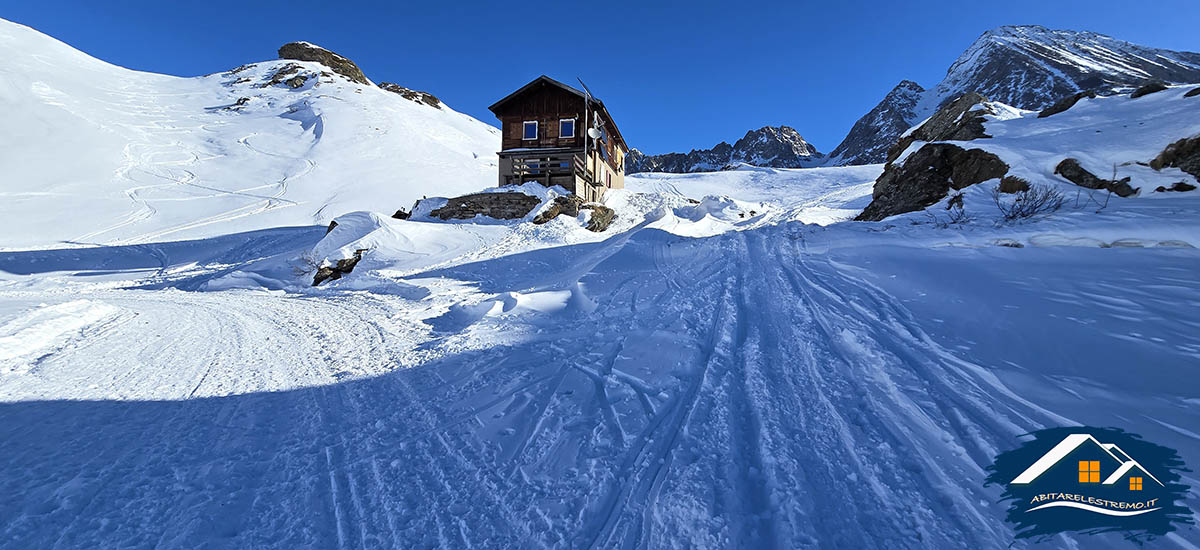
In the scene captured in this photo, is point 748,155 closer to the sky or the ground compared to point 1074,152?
closer to the sky

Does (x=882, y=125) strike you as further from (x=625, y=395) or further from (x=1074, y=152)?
(x=625, y=395)

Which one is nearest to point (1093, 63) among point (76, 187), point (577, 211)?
point (577, 211)

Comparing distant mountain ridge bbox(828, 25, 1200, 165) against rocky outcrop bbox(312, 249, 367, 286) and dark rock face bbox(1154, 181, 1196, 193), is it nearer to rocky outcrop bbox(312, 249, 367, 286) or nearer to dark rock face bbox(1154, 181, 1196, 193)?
dark rock face bbox(1154, 181, 1196, 193)

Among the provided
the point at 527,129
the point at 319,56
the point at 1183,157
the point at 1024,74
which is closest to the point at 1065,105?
the point at 1183,157

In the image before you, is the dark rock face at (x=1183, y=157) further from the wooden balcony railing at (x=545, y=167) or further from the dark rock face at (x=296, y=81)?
the dark rock face at (x=296, y=81)

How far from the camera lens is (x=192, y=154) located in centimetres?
3102

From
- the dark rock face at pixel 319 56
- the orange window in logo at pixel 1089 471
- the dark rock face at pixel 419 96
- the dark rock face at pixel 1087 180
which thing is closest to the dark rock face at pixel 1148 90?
the dark rock face at pixel 1087 180

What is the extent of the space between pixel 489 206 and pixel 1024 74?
389 feet

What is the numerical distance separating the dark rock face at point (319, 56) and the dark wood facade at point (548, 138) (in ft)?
204

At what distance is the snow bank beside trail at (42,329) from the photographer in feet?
16.4

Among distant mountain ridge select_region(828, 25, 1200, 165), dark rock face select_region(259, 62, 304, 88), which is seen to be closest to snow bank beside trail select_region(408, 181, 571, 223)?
dark rock face select_region(259, 62, 304, 88)

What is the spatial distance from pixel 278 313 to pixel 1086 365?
11042mm

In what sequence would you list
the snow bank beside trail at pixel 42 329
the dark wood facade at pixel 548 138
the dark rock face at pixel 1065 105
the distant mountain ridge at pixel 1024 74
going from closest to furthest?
the snow bank beside trail at pixel 42 329, the dark rock face at pixel 1065 105, the dark wood facade at pixel 548 138, the distant mountain ridge at pixel 1024 74

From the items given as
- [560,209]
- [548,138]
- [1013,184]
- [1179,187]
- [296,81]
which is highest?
[296,81]
